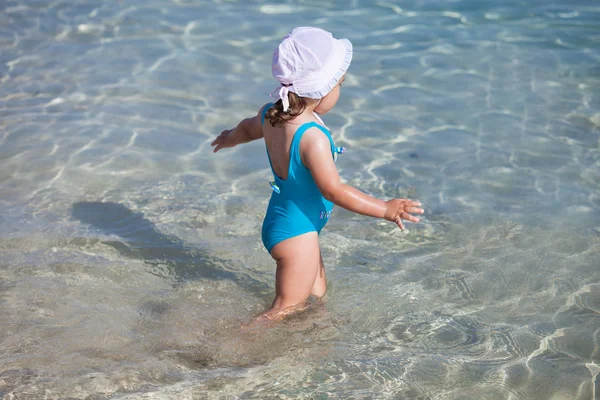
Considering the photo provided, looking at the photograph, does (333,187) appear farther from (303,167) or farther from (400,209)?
(400,209)

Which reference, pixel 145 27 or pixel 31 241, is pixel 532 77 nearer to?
pixel 145 27

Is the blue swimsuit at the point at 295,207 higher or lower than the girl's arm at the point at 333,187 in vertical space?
lower

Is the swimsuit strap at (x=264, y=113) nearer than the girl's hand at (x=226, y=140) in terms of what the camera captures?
Yes

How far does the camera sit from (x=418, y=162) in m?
4.99

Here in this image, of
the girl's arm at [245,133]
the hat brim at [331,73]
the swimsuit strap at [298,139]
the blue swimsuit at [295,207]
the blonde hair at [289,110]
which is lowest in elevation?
the blue swimsuit at [295,207]

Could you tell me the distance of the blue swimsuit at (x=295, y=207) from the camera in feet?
10.0

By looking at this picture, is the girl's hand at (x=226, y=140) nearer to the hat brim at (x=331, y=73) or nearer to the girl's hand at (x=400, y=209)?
the hat brim at (x=331, y=73)

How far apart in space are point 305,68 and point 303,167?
0.43 m

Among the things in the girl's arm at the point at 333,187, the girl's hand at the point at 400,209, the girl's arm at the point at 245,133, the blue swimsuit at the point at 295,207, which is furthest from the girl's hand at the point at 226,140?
the girl's hand at the point at 400,209

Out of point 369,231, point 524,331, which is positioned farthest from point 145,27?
point 524,331

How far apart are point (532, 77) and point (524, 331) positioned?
3581 millimetres

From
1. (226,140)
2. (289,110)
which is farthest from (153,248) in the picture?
(289,110)

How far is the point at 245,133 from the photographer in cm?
346

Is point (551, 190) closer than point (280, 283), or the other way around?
point (280, 283)
